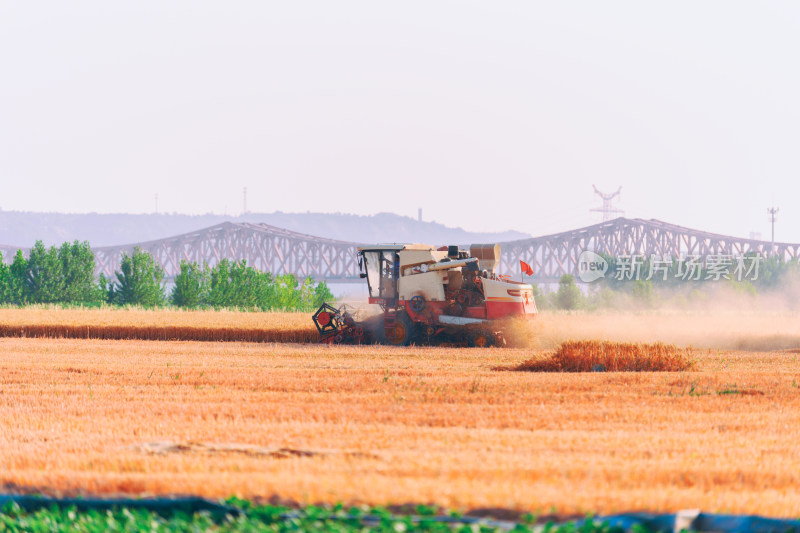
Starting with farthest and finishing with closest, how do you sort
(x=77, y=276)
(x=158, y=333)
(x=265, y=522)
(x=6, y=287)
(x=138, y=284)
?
(x=77, y=276) < (x=6, y=287) < (x=138, y=284) < (x=158, y=333) < (x=265, y=522)

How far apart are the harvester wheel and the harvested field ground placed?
22.2 feet

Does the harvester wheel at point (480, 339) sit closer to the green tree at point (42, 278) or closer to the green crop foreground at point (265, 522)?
the green crop foreground at point (265, 522)

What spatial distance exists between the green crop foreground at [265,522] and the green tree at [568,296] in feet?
351

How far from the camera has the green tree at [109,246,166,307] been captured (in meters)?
79.4

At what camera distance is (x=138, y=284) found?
79.4 meters

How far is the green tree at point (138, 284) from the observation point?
7938 cm

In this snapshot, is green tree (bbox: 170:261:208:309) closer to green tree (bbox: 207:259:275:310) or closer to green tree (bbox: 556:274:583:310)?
green tree (bbox: 207:259:275:310)

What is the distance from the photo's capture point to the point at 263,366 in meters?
21.6

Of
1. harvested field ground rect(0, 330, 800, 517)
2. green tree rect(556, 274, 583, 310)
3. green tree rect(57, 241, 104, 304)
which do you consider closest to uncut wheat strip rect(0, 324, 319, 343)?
harvested field ground rect(0, 330, 800, 517)

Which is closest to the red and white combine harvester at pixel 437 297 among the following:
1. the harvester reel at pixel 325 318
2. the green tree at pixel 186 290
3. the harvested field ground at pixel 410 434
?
the harvester reel at pixel 325 318

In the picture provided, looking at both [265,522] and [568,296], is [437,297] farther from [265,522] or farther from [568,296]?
[568,296]

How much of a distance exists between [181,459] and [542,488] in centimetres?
387

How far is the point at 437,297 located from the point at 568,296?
90.9 meters

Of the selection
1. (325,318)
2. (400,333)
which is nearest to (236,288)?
(325,318)
